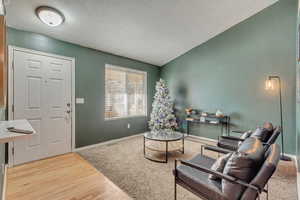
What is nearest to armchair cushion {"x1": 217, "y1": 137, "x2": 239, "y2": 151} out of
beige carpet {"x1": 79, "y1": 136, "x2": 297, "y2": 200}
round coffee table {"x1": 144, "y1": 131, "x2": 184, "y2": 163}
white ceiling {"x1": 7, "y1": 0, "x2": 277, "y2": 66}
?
beige carpet {"x1": 79, "y1": 136, "x2": 297, "y2": 200}

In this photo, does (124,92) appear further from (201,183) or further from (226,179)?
(226,179)

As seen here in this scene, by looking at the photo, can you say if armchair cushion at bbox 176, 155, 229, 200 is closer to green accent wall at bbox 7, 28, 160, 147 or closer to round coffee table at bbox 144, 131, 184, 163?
round coffee table at bbox 144, 131, 184, 163

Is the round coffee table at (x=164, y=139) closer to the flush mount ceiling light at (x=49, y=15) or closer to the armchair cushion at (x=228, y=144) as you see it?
the armchair cushion at (x=228, y=144)

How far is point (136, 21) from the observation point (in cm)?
294

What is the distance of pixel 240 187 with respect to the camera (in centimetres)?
119

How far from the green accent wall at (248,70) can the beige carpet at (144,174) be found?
1.17 metres

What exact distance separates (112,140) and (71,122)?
1222 millimetres

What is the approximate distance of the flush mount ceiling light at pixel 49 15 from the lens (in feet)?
7.62

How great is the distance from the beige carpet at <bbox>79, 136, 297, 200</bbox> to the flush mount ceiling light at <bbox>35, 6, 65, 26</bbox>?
2.64 m

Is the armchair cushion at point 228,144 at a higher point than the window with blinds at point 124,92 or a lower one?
lower

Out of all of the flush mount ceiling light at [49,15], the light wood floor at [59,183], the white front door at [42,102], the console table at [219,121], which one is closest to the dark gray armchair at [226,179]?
the light wood floor at [59,183]

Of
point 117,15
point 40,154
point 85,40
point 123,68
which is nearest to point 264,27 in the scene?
point 117,15

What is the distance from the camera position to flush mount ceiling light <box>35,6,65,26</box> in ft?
7.62

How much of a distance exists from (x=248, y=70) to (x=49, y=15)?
4.28 metres
